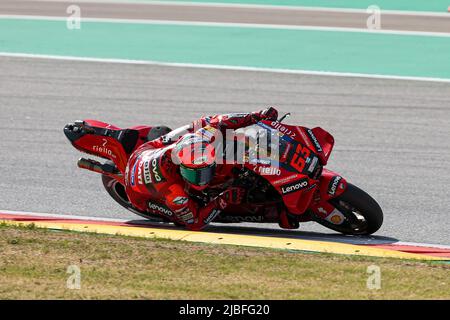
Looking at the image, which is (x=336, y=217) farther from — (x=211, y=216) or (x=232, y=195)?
(x=211, y=216)

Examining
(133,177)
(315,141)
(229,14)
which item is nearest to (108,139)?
(133,177)

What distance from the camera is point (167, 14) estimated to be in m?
23.7

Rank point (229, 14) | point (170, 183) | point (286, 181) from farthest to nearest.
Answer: point (229, 14), point (170, 183), point (286, 181)

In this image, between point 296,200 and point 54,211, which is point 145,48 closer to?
point 54,211

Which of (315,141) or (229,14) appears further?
(229,14)

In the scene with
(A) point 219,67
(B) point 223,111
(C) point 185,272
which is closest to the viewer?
(C) point 185,272

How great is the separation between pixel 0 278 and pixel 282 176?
8.64 feet

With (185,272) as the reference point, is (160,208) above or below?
above

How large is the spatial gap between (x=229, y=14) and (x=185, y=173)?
14.8 meters

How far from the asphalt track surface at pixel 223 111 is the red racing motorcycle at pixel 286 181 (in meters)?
0.36

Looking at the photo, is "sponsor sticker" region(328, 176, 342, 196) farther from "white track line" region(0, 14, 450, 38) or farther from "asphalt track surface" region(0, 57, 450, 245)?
"white track line" region(0, 14, 450, 38)

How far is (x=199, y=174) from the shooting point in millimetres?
9102

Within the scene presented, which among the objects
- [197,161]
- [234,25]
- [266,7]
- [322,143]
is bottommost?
[197,161]
